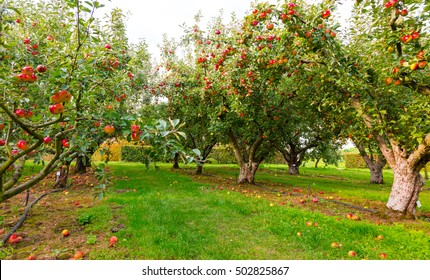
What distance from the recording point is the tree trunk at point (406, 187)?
6738mm

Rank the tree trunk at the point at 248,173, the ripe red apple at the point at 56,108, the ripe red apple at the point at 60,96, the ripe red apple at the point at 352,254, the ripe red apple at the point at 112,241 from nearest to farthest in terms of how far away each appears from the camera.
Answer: the ripe red apple at the point at 60,96 → the ripe red apple at the point at 56,108 → the ripe red apple at the point at 352,254 → the ripe red apple at the point at 112,241 → the tree trunk at the point at 248,173

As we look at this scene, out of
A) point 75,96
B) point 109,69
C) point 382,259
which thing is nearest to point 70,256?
point 75,96

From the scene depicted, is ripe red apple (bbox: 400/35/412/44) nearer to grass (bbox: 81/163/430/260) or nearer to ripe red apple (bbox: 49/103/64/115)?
grass (bbox: 81/163/430/260)

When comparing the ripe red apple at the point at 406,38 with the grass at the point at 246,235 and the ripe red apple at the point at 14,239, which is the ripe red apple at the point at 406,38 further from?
the ripe red apple at the point at 14,239

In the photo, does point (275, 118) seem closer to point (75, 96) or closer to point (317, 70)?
point (317, 70)

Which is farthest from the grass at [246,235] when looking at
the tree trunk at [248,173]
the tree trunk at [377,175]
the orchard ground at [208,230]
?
the tree trunk at [377,175]

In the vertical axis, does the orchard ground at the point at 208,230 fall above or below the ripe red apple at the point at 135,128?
below

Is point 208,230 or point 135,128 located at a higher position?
point 135,128

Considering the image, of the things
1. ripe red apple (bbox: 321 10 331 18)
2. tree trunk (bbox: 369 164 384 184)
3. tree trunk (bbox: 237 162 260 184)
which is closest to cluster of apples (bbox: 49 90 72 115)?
ripe red apple (bbox: 321 10 331 18)

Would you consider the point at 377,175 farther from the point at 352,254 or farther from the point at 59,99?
the point at 59,99

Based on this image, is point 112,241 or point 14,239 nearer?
point 112,241

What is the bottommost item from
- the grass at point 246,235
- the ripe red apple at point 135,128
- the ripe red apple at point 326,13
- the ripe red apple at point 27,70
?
the grass at point 246,235

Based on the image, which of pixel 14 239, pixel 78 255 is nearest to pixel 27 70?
pixel 78 255

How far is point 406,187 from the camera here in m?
6.82
